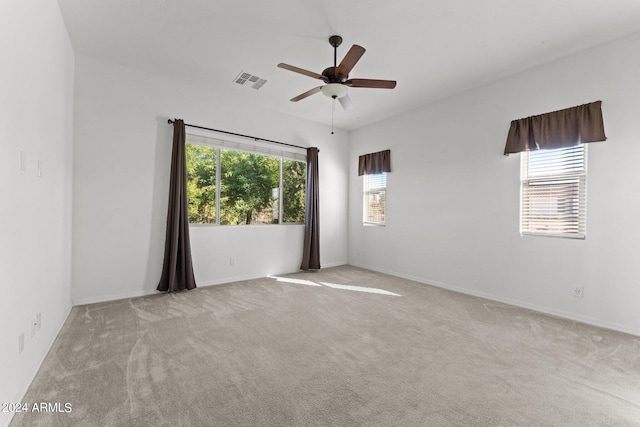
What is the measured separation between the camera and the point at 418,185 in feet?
16.1

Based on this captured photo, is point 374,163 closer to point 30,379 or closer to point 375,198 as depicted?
point 375,198

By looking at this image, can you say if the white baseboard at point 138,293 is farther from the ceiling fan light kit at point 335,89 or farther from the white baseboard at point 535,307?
the ceiling fan light kit at point 335,89

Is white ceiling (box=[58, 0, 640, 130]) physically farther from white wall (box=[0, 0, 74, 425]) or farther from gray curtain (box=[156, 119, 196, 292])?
gray curtain (box=[156, 119, 196, 292])

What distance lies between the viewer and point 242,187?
194 inches

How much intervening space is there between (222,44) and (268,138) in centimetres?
197

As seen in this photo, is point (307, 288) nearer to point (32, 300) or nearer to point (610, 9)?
point (32, 300)

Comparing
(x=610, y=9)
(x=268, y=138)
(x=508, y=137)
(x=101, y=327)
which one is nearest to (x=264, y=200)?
(x=268, y=138)

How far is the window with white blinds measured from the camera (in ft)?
10.4

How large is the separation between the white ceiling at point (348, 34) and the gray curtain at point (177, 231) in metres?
1.04

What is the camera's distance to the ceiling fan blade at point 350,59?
2.43 m

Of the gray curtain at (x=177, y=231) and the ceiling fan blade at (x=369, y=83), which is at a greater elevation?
the ceiling fan blade at (x=369, y=83)

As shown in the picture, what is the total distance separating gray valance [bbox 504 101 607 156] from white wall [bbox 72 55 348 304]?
3.74 metres

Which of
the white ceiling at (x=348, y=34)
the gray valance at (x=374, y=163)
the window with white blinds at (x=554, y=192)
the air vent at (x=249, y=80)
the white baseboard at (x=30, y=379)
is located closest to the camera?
the white baseboard at (x=30, y=379)

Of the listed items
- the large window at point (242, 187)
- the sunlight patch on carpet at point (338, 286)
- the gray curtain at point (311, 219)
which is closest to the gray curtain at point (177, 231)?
the large window at point (242, 187)
